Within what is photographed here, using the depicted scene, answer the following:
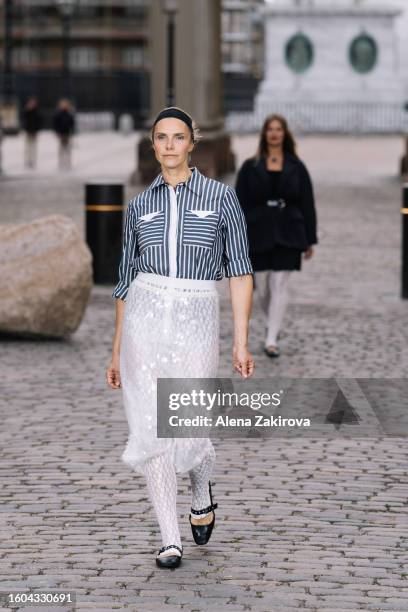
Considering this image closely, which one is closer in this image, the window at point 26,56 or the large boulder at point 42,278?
the large boulder at point 42,278

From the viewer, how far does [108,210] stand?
15.9 meters

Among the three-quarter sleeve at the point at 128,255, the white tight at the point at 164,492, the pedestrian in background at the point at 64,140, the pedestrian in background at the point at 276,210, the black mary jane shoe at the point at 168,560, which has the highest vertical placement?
the three-quarter sleeve at the point at 128,255

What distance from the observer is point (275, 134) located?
11414mm

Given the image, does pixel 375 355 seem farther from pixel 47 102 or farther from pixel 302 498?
pixel 47 102

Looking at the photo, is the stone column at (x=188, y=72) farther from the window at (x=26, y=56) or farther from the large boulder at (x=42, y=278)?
the window at (x=26, y=56)

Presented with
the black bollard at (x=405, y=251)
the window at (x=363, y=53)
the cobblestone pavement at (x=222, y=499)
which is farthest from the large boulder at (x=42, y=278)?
the window at (x=363, y=53)

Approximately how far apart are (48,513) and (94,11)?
96.4 meters

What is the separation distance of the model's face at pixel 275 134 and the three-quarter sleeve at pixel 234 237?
5141 millimetres

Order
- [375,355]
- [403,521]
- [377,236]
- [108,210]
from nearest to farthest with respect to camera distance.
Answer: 1. [403,521]
2. [375,355]
3. [108,210]
4. [377,236]

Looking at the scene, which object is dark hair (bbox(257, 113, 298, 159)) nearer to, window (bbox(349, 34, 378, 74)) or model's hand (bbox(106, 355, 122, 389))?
model's hand (bbox(106, 355, 122, 389))

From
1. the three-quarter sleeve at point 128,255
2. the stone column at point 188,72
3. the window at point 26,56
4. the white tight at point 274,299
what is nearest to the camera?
the three-quarter sleeve at point 128,255

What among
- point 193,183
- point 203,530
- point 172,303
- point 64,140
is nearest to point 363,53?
point 64,140

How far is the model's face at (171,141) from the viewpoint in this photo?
615 centimetres

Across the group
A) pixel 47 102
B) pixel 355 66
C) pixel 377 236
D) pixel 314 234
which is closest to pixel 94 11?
pixel 47 102
